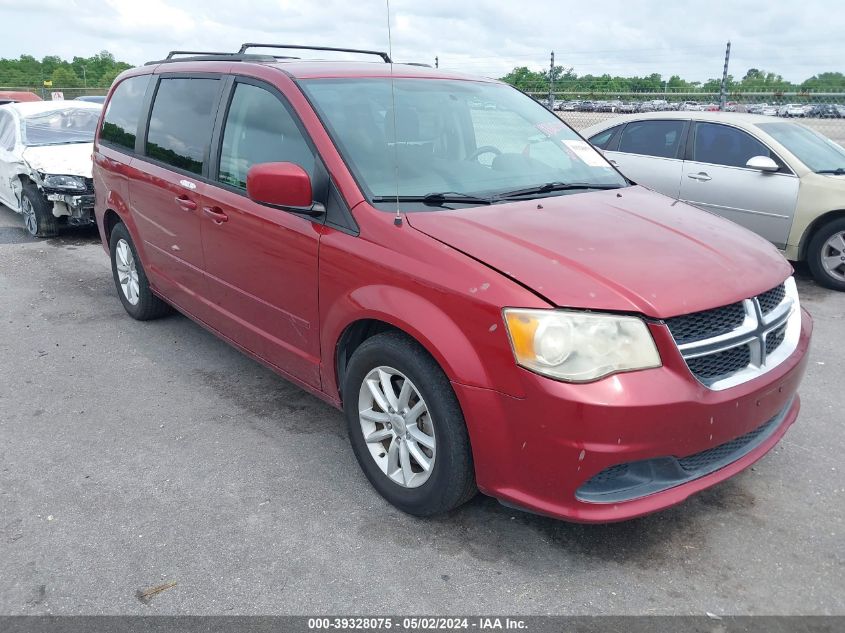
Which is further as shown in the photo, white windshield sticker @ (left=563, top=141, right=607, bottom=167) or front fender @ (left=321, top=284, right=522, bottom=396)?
white windshield sticker @ (left=563, top=141, right=607, bottom=167)

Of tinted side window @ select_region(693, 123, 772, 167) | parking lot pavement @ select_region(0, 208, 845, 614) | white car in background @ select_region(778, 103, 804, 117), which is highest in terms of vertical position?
white car in background @ select_region(778, 103, 804, 117)

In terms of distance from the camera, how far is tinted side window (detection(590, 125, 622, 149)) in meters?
8.28

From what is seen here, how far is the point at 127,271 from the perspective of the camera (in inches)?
220

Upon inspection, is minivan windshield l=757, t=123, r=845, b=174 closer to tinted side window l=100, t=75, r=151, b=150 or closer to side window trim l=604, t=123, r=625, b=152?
side window trim l=604, t=123, r=625, b=152

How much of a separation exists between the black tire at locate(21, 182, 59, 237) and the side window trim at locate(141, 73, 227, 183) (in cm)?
444

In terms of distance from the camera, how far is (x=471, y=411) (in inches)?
102

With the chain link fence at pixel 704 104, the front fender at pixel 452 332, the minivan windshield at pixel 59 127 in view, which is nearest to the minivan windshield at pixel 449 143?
the front fender at pixel 452 332

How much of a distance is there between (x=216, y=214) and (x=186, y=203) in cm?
40

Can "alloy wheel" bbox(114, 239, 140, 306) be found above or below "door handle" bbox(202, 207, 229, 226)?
below

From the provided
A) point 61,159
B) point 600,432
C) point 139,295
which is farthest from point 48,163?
point 600,432

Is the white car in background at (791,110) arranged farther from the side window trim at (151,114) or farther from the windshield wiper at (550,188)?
the side window trim at (151,114)

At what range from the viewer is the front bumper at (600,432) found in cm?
239

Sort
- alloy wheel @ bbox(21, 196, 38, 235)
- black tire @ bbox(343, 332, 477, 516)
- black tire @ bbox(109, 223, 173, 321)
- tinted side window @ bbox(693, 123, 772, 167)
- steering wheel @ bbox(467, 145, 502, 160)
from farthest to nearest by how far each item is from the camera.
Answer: alloy wheel @ bbox(21, 196, 38, 235), tinted side window @ bbox(693, 123, 772, 167), black tire @ bbox(109, 223, 173, 321), steering wheel @ bbox(467, 145, 502, 160), black tire @ bbox(343, 332, 477, 516)

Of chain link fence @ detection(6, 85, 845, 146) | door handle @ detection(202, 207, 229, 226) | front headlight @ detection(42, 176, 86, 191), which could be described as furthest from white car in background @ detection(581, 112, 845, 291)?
front headlight @ detection(42, 176, 86, 191)
